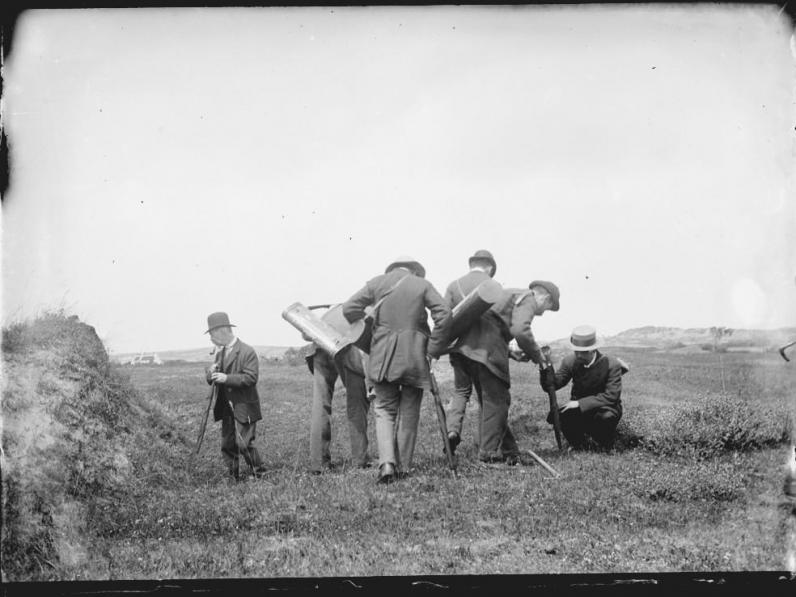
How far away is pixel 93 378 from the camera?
8.88m

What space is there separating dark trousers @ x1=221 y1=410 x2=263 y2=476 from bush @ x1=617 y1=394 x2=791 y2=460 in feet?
14.9

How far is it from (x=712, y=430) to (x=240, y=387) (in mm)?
5603

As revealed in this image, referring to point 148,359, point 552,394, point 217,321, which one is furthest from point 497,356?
point 148,359

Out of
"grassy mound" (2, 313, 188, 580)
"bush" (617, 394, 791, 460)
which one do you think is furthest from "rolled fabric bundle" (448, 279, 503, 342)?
"grassy mound" (2, 313, 188, 580)

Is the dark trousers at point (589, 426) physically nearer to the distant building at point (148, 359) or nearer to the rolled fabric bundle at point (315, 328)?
the rolled fabric bundle at point (315, 328)

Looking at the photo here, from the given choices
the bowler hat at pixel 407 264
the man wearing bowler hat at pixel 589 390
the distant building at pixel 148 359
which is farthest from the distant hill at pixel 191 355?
the man wearing bowler hat at pixel 589 390

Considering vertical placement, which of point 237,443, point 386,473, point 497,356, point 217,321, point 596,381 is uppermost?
point 217,321

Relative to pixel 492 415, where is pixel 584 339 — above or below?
above

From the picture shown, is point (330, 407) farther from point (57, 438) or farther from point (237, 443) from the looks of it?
point (57, 438)

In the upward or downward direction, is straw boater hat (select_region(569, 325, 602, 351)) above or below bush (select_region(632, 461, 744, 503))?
above

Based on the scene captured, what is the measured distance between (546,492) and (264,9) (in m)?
5.17

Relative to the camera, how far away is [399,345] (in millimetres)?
7961

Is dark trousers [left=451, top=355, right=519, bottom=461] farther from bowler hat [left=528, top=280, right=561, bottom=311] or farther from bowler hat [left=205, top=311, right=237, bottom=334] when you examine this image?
bowler hat [left=205, top=311, right=237, bottom=334]

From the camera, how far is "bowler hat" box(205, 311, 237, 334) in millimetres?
8789
